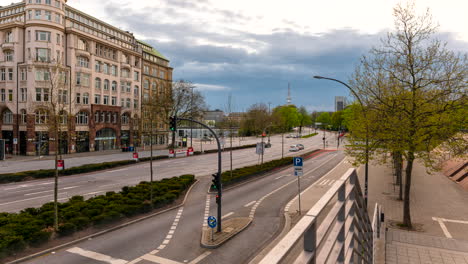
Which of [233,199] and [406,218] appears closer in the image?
[406,218]

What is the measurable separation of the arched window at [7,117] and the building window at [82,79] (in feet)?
36.9

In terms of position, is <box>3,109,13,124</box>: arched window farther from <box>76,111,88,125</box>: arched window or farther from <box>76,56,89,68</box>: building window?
<box>76,56,89,68</box>: building window

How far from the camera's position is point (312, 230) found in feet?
5.78

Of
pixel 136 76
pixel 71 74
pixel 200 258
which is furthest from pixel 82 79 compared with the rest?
pixel 200 258

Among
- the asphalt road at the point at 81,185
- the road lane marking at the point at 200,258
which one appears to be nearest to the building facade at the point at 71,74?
the asphalt road at the point at 81,185

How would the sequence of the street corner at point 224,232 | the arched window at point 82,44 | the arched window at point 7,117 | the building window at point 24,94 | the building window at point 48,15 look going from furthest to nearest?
the arched window at point 82,44, the arched window at point 7,117, the building window at point 48,15, the building window at point 24,94, the street corner at point 224,232

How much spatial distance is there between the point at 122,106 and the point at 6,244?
51425mm

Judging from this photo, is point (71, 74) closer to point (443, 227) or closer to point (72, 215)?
point (72, 215)

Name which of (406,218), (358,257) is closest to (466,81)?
(406,218)

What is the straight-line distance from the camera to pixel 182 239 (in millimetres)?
13211

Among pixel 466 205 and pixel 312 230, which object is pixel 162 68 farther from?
pixel 312 230

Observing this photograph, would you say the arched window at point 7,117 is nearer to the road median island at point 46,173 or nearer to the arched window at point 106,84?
the arched window at point 106,84

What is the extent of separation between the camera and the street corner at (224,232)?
12711 mm

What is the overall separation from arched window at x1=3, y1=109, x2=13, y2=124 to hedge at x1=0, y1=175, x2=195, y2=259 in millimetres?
38792
